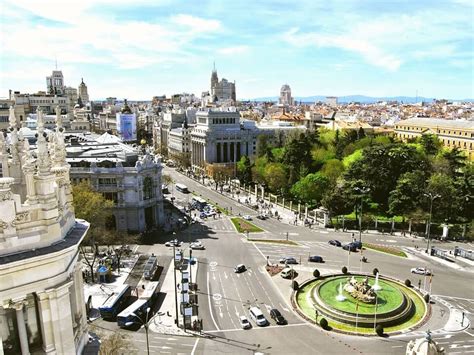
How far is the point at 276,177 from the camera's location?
326 ft

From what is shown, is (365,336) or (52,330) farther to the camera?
(365,336)

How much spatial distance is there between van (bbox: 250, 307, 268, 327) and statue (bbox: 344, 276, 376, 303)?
11.5 m

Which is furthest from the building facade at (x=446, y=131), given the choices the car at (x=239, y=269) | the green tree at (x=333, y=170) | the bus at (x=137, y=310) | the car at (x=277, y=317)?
the bus at (x=137, y=310)

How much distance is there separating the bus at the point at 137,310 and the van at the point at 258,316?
36.4 feet

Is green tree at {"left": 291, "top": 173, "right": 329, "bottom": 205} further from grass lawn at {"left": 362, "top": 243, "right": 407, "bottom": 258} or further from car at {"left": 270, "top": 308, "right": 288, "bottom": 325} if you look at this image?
car at {"left": 270, "top": 308, "right": 288, "bottom": 325}

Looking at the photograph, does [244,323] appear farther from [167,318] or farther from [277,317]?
[167,318]

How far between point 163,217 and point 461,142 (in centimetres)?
9978

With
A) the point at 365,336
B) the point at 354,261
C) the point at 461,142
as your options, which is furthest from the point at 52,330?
the point at 461,142

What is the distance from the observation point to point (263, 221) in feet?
272

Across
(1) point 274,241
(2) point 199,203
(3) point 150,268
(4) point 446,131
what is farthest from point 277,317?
(4) point 446,131

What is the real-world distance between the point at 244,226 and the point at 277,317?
115 ft

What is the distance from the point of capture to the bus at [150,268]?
53.2 m

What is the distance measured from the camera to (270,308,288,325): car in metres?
43.0

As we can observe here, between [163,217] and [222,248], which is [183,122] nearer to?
[163,217]
